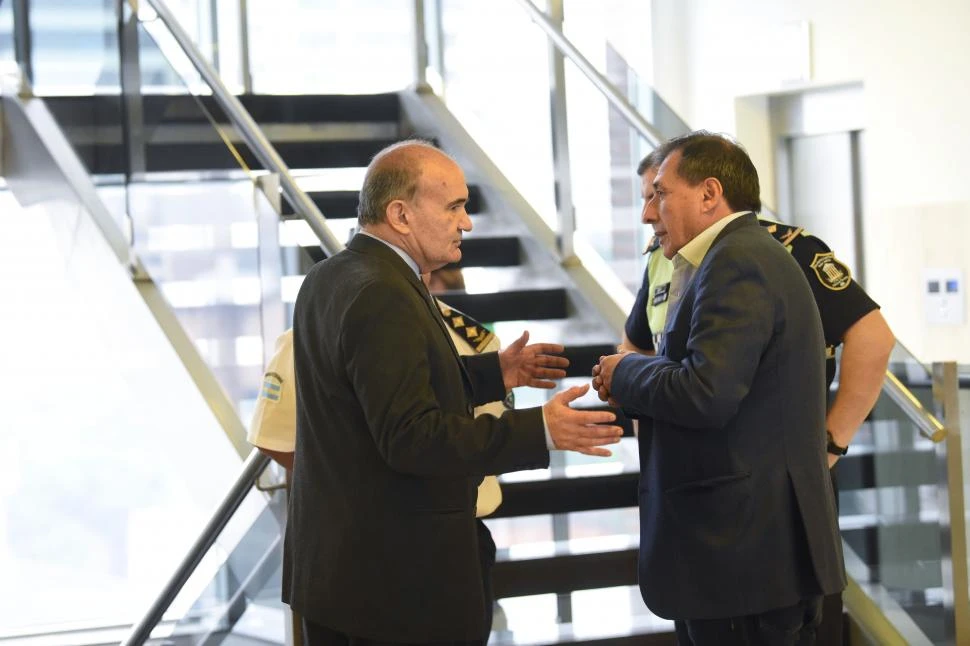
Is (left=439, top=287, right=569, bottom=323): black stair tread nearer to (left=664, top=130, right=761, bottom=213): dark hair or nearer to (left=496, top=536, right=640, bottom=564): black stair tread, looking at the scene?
(left=496, top=536, right=640, bottom=564): black stair tread

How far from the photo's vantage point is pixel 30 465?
9.20 m

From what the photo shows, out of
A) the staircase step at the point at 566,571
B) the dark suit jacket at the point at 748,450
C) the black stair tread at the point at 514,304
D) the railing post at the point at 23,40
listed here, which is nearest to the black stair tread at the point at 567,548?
the staircase step at the point at 566,571

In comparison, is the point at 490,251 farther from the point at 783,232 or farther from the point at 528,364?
the point at 528,364

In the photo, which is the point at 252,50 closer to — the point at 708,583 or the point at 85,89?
the point at 85,89

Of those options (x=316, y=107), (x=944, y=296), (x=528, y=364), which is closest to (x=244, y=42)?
(x=316, y=107)

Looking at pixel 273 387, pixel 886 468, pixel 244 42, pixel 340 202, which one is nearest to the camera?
pixel 273 387

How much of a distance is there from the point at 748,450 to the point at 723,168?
Answer: 1.83 ft

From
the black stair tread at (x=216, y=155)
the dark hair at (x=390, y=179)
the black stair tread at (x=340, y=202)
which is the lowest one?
the dark hair at (x=390, y=179)

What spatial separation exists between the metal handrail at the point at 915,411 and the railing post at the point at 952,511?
0.03 m

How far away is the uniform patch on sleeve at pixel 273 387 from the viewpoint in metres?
2.79

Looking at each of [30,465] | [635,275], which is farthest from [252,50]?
[30,465]

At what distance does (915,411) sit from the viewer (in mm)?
3658

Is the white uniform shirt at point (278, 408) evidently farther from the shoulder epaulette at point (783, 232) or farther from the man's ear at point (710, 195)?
the shoulder epaulette at point (783, 232)

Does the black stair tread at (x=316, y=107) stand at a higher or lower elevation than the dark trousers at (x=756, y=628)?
higher
